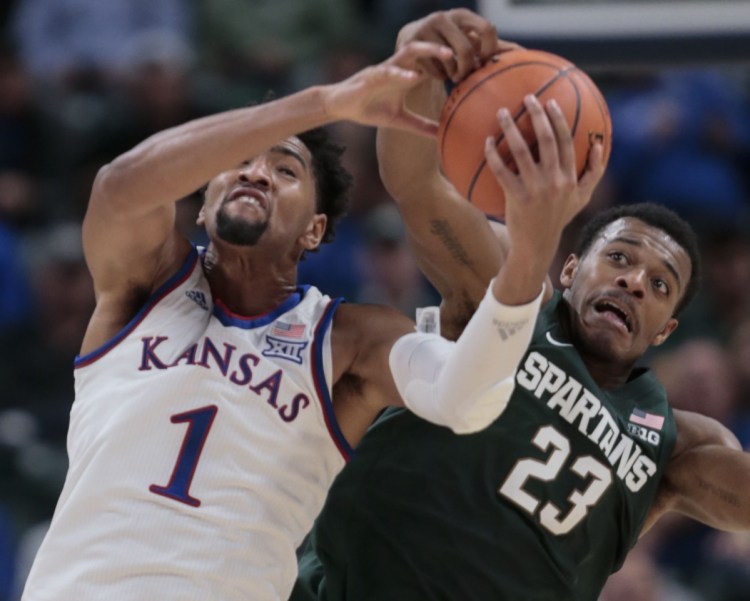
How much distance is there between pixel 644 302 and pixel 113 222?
153 cm

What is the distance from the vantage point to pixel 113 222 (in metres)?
3.73

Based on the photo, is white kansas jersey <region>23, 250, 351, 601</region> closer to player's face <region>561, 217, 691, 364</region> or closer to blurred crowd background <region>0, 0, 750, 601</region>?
player's face <region>561, 217, 691, 364</region>

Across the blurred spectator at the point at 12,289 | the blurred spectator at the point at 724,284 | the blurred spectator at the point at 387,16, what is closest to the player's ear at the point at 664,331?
the blurred spectator at the point at 724,284

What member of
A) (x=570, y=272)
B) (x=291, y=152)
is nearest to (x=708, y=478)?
(x=570, y=272)

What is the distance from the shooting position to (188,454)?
370 centimetres

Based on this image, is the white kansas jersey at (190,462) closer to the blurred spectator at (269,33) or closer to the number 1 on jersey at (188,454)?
the number 1 on jersey at (188,454)

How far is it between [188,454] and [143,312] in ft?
1.41

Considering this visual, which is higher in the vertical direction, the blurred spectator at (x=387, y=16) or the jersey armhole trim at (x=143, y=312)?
the jersey armhole trim at (x=143, y=312)

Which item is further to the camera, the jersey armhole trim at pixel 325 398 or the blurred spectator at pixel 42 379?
the blurred spectator at pixel 42 379

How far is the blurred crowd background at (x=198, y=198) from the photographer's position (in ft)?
22.3

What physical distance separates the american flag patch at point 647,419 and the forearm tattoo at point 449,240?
71cm

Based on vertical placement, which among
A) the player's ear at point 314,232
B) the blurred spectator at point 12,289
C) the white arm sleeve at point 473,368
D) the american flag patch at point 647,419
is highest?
the white arm sleeve at point 473,368

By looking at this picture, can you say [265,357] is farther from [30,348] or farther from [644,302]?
[30,348]

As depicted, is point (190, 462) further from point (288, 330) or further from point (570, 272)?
point (570, 272)
